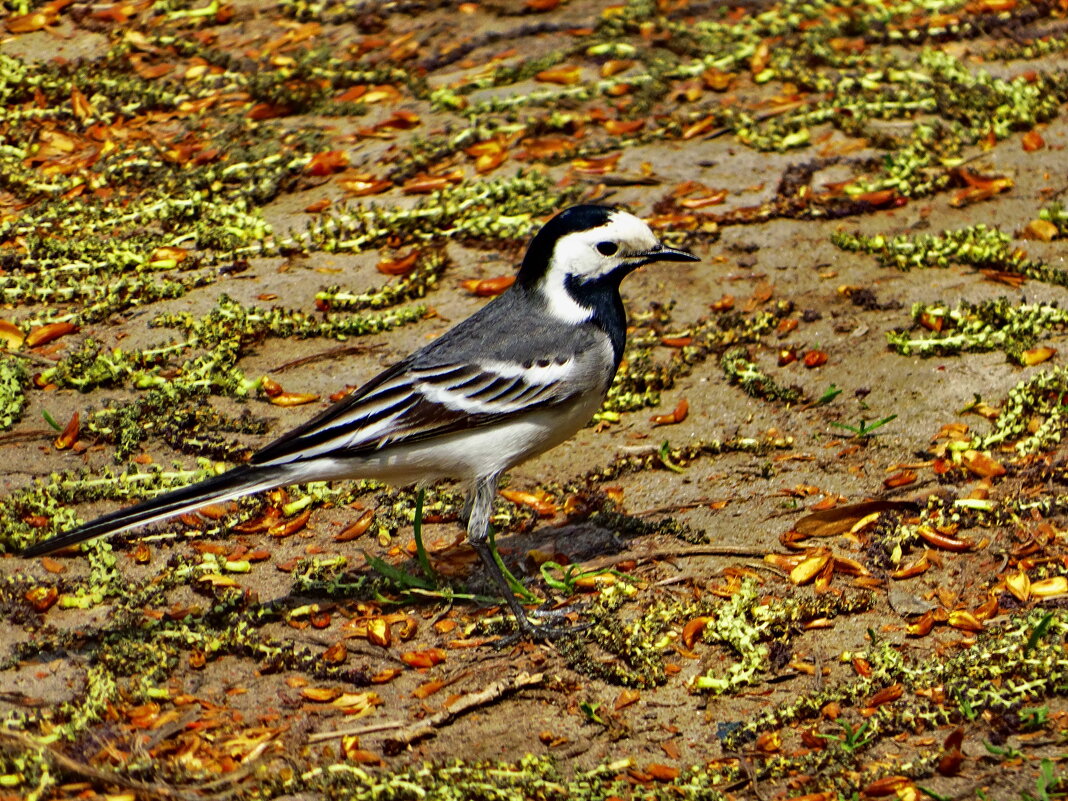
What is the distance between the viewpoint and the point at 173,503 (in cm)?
471

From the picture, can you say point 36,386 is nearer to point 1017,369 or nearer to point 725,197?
point 725,197

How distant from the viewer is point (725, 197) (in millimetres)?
7820

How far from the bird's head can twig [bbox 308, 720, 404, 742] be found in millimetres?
1996

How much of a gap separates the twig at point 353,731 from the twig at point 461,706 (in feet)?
0.20

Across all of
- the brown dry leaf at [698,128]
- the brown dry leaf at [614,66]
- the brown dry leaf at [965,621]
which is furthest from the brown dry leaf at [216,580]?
the brown dry leaf at [614,66]

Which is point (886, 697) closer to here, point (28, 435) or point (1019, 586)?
point (1019, 586)

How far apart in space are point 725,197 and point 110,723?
16.4 ft

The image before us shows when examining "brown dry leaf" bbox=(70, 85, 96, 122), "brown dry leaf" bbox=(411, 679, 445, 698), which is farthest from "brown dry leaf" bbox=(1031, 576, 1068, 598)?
"brown dry leaf" bbox=(70, 85, 96, 122)

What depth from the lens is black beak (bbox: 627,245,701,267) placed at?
5.54m

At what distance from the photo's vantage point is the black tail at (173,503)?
4629 millimetres

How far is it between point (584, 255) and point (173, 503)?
2041mm

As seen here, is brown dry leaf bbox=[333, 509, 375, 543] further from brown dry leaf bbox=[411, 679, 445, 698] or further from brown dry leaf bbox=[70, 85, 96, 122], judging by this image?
brown dry leaf bbox=[70, 85, 96, 122]

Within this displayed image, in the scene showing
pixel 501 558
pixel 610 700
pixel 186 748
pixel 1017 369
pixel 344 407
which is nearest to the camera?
pixel 186 748

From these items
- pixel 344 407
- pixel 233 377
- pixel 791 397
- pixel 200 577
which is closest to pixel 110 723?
pixel 200 577
